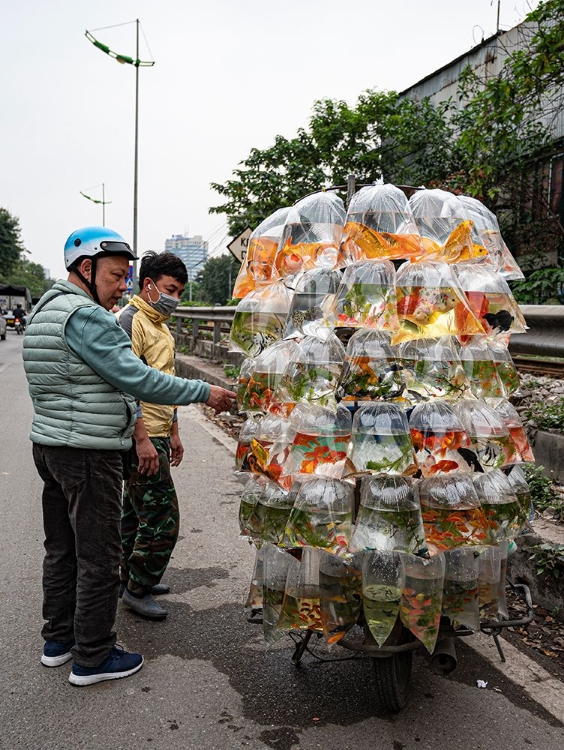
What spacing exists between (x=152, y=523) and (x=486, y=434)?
1.82 m

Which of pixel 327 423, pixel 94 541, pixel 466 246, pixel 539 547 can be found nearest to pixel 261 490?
pixel 327 423

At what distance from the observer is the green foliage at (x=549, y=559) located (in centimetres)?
332

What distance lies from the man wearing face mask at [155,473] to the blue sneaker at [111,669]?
0.51m

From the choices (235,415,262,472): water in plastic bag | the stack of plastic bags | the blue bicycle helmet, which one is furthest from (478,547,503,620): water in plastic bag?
the blue bicycle helmet

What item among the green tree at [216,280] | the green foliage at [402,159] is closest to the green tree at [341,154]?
the green foliage at [402,159]

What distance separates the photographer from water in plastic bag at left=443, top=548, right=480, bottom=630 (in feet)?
8.21

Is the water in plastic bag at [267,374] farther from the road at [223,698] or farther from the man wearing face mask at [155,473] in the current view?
the road at [223,698]

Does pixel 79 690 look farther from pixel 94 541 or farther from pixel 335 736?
pixel 335 736

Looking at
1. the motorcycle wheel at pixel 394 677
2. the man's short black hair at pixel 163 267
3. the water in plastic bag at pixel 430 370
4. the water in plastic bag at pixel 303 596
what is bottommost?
the motorcycle wheel at pixel 394 677

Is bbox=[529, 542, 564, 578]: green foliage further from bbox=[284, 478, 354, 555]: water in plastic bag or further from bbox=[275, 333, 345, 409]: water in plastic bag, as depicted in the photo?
bbox=[275, 333, 345, 409]: water in plastic bag

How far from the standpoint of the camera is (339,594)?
247 cm

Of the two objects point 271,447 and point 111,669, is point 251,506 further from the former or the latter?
point 111,669

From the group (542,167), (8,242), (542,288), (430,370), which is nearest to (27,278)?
(8,242)

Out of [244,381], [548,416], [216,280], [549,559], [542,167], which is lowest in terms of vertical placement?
[549,559]
